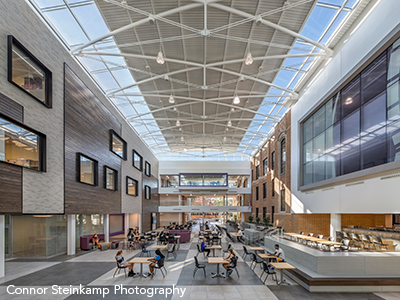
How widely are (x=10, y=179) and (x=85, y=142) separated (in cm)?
639

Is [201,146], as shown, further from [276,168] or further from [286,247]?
[286,247]

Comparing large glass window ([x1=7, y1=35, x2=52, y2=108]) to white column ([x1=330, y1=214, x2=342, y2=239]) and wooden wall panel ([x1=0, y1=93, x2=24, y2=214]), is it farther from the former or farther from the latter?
white column ([x1=330, y1=214, x2=342, y2=239])

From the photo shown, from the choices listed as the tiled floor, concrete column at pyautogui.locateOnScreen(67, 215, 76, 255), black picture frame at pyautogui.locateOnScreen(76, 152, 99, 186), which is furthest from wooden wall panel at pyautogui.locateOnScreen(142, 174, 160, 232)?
the tiled floor

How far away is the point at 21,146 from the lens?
9992 millimetres

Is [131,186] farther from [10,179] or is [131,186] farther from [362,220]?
[362,220]

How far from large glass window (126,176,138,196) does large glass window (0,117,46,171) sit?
43.6 feet

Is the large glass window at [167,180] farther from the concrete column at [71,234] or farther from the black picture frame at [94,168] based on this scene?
the concrete column at [71,234]

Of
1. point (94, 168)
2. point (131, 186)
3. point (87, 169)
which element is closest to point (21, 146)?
point (87, 169)

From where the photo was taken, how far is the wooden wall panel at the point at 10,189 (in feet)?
29.3

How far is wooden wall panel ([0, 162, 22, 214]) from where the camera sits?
895 cm

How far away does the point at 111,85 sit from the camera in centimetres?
1938

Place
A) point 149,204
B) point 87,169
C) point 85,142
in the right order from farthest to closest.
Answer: point 149,204 → point 87,169 → point 85,142

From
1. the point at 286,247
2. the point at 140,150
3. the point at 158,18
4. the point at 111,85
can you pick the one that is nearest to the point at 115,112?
the point at 111,85

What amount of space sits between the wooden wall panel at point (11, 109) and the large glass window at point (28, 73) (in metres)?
0.64
